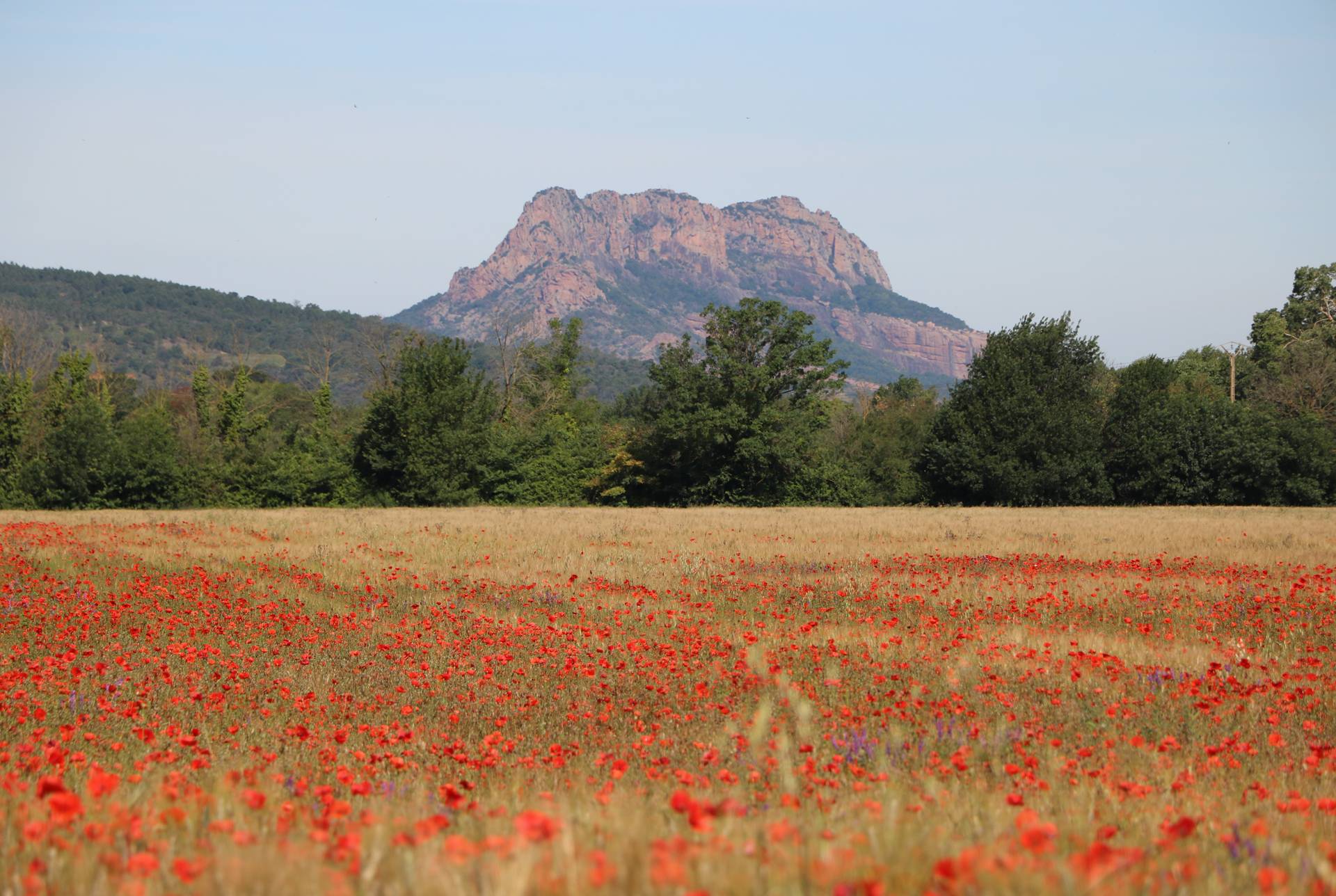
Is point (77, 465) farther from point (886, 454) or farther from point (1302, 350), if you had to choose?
point (1302, 350)

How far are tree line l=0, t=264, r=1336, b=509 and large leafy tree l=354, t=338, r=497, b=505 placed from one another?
12 cm

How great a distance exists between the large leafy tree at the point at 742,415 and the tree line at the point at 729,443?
115 millimetres

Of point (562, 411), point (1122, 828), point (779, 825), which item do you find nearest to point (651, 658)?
point (1122, 828)

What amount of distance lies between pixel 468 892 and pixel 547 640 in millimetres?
8339

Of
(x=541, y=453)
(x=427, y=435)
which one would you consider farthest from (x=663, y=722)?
(x=541, y=453)

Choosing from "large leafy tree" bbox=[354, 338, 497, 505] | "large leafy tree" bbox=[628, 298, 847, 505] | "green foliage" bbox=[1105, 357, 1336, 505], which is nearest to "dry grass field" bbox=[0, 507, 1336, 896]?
"large leafy tree" bbox=[354, 338, 497, 505]

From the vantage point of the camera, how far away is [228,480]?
51500mm

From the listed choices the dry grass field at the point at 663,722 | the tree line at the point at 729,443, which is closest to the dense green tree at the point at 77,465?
the tree line at the point at 729,443

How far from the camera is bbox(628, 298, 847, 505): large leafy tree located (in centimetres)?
5366

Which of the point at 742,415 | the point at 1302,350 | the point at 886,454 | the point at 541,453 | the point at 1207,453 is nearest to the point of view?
the point at 1207,453

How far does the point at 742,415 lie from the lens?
52.7 meters

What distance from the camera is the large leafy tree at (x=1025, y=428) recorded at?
2052 inches

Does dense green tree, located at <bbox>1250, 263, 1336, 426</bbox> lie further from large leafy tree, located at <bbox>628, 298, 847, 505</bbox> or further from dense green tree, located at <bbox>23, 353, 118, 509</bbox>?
dense green tree, located at <bbox>23, 353, 118, 509</bbox>

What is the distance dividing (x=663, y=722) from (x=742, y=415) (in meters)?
45.3
